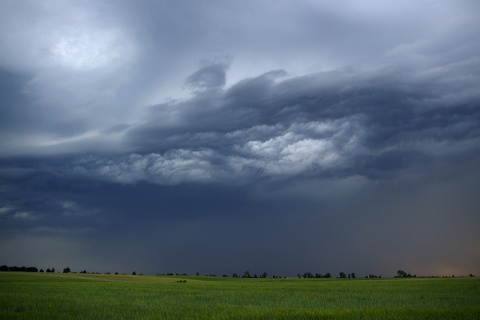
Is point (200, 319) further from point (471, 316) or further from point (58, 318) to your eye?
point (471, 316)

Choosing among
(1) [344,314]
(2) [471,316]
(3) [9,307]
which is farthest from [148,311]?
(2) [471,316]

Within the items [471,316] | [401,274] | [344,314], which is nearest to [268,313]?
[344,314]

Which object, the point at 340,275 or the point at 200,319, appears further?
the point at 340,275

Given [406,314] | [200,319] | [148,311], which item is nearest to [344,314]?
[406,314]

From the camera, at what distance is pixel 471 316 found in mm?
21641

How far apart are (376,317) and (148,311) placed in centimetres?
1302

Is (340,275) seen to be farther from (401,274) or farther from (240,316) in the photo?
(240,316)

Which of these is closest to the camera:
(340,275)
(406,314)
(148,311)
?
(406,314)

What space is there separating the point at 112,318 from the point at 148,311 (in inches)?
148

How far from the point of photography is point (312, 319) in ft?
68.2

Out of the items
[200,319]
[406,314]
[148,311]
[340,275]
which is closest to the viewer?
[200,319]

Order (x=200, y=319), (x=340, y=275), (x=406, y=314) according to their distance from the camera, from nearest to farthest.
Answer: (x=200, y=319) < (x=406, y=314) < (x=340, y=275)

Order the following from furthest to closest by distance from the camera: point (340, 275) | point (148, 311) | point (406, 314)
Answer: point (340, 275)
point (148, 311)
point (406, 314)

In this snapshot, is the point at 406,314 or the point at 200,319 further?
the point at 406,314
